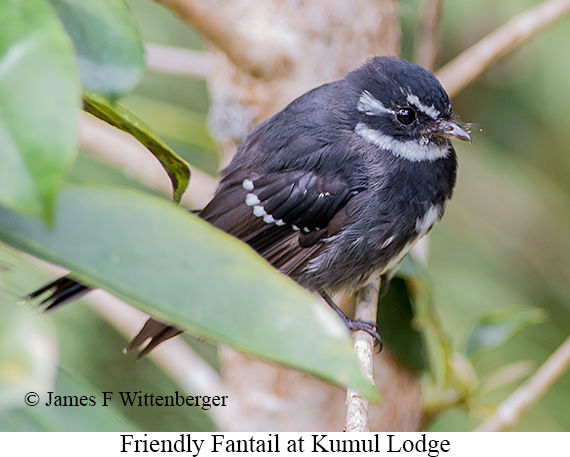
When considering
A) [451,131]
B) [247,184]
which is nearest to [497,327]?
[451,131]

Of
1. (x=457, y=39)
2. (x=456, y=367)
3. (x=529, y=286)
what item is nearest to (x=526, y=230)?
(x=529, y=286)

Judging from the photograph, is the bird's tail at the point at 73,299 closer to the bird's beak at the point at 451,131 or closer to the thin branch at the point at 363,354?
the thin branch at the point at 363,354

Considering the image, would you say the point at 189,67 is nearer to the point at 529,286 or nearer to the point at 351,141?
the point at 351,141

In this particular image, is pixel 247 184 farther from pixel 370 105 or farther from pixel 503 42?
pixel 503 42

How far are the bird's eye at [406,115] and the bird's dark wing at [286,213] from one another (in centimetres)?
22

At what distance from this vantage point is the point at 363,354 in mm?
1272

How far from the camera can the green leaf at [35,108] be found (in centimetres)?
60

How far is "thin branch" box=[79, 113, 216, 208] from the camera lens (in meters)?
2.13

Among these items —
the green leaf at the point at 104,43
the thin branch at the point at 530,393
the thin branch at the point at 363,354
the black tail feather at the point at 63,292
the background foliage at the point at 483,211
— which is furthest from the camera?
the background foliage at the point at 483,211

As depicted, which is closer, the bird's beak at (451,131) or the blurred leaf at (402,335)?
the bird's beak at (451,131)

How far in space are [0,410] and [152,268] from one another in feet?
1.03

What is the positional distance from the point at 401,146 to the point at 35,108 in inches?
49.1

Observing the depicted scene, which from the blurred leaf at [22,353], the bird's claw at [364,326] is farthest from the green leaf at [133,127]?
the bird's claw at [364,326]

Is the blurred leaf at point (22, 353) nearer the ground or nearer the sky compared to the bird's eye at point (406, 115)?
nearer the ground
